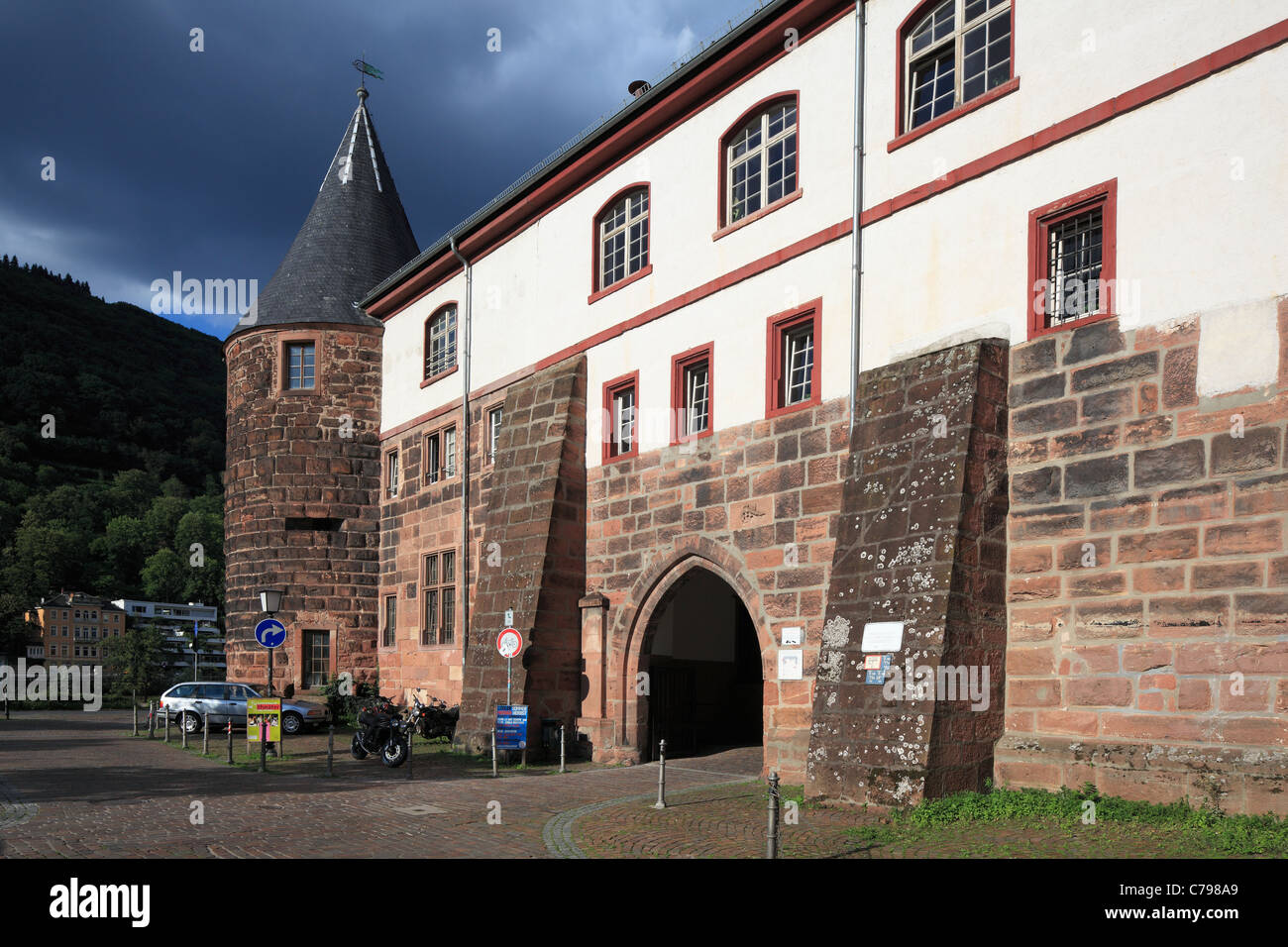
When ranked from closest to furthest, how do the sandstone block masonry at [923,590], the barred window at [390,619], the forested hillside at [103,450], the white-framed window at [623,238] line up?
the sandstone block masonry at [923,590]
the white-framed window at [623,238]
the barred window at [390,619]
the forested hillside at [103,450]

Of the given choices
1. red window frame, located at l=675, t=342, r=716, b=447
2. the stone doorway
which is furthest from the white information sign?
the stone doorway

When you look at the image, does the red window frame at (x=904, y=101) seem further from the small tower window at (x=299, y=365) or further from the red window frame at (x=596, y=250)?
the small tower window at (x=299, y=365)

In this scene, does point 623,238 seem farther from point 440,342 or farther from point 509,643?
point 440,342

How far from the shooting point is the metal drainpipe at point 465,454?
74.9 feet

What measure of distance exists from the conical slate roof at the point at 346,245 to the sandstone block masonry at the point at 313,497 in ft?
2.00

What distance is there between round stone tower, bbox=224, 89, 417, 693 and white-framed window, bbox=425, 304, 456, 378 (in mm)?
2786

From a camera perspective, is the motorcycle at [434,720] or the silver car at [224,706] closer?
the motorcycle at [434,720]

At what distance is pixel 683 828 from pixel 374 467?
18.7m

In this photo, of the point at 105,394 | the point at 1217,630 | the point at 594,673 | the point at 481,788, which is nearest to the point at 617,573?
the point at 594,673

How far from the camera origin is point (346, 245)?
29.3 m

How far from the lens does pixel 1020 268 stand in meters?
12.4

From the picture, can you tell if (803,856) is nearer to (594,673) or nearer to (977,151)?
(977,151)

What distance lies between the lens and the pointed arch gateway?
1627 cm

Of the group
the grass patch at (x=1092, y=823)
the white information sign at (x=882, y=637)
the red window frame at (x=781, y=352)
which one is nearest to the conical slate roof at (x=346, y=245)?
the red window frame at (x=781, y=352)
